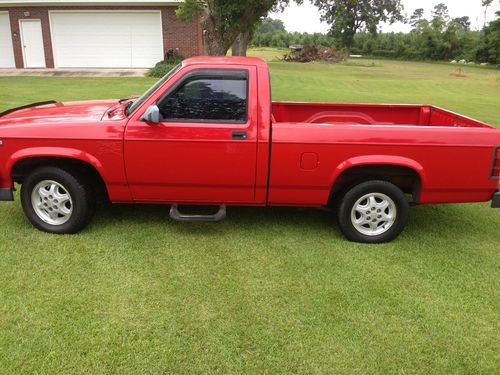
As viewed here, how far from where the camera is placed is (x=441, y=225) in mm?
5316

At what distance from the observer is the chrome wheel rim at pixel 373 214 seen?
460 cm

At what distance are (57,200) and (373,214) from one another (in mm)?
3103

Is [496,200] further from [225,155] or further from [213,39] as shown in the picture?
[213,39]

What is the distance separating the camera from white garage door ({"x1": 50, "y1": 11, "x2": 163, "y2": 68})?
21484 millimetres

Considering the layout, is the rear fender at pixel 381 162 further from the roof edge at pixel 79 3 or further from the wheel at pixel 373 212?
the roof edge at pixel 79 3

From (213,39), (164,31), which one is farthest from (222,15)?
(164,31)

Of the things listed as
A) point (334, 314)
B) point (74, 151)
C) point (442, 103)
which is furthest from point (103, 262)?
point (442, 103)

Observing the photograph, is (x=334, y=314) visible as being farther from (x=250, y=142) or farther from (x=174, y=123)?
(x=174, y=123)

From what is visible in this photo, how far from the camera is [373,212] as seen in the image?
464cm

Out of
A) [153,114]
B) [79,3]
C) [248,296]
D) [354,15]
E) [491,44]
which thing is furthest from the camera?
[354,15]

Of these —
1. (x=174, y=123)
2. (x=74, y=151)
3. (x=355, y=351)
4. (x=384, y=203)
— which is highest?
(x=174, y=123)

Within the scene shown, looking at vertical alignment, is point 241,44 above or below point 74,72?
above

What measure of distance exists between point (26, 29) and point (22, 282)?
21.6m

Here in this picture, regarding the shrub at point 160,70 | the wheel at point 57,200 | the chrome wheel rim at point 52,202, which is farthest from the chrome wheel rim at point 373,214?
the shrub at point 160,70
